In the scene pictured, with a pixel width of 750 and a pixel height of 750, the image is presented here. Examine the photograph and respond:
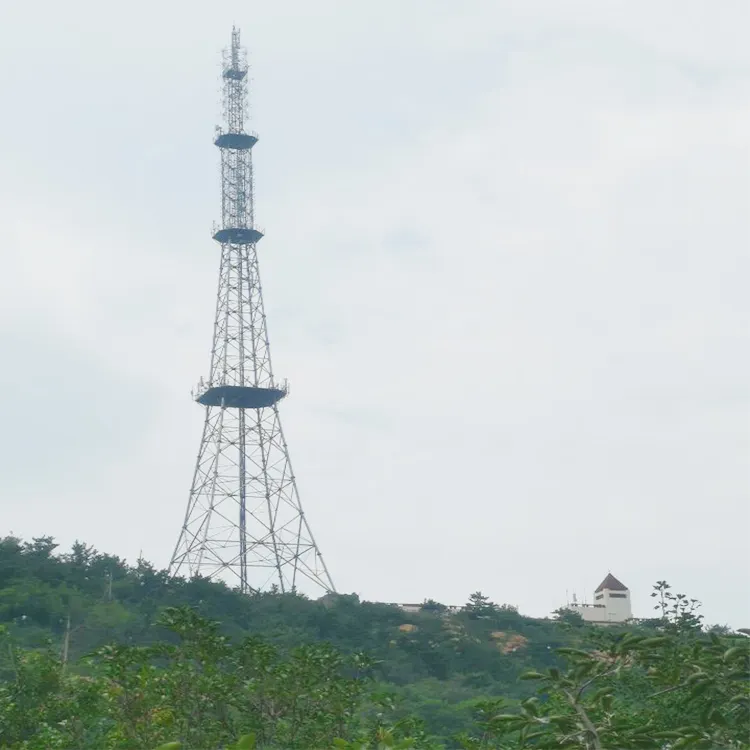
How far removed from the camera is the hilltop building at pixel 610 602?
61.2 meters

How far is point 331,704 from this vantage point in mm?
13906

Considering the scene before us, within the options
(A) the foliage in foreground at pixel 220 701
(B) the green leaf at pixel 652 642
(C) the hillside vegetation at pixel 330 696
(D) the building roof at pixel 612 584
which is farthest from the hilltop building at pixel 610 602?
(B) the green leaf at pixel 652 642

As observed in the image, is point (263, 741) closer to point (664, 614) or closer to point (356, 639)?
point (664, 614)

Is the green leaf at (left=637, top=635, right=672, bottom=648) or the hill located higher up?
the hill

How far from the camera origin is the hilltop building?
201 ft

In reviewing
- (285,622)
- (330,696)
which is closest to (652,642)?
(330,696)

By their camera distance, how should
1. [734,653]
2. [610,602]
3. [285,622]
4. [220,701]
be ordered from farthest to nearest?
[610,602] < [285,622] < [220,701] < [734,653]

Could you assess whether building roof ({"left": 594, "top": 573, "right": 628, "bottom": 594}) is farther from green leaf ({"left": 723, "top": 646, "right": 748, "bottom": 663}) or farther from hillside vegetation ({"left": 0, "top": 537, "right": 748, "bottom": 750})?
green leaf ({"left": 723, "top": 646, "right": 748, "bottom": 663})

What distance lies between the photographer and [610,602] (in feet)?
206

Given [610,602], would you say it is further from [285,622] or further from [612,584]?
[285,622]

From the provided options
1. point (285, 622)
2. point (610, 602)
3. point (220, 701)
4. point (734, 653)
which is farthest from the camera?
point (610, 602)

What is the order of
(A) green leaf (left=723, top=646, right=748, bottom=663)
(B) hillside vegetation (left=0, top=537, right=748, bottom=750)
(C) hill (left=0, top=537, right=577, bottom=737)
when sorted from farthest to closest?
1. (C) hill (left=0, top=537, right=577, bottom=737)
2. (B) hillside vegetation (left=0, top=537, right=748, bottom=750)
3. (A) green leaf (left=723, top=646, right=748, bottom=663)

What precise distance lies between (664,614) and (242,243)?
4055cm

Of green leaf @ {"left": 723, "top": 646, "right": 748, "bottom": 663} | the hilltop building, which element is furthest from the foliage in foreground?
the hilltop building
